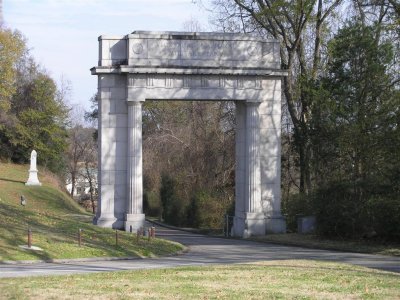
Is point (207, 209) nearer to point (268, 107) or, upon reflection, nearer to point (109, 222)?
point (268, 107)

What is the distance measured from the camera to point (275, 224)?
1425 inches

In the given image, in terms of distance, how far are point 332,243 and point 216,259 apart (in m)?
7.39

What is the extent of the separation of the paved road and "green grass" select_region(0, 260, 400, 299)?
101 inches

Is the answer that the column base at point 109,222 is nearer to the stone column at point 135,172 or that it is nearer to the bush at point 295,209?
the stone column at point 135,172

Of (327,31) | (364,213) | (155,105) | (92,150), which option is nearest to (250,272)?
(364,213)

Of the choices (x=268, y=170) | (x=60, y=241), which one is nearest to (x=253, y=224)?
(x=268, y=170)

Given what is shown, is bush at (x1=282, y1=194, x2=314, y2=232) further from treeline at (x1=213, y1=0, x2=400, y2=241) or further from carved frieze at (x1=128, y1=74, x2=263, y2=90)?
carved frieze at (x1=128, y1=74, x2=263, y2=90)

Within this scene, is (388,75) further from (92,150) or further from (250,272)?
(92,150)

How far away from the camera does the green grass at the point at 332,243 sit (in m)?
27.4

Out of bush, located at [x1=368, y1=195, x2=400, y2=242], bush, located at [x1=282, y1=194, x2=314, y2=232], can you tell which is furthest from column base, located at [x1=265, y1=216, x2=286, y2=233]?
bush, located at [x1=368, y1=195, x2=400, y2=242]

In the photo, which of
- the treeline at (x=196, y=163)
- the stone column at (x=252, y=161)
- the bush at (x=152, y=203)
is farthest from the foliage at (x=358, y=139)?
the bush at (x=152, y=203)

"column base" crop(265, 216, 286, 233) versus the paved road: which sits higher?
"column base" crop(265, 216, 286, 233)

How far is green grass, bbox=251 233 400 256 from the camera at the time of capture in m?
27.4

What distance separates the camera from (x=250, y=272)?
57.5 feet
